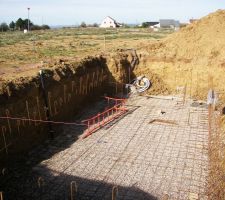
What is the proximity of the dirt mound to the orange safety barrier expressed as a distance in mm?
5929

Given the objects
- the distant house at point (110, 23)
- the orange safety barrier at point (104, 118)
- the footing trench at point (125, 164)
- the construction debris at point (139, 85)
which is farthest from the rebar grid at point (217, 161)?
the distant house at point (110, 23)

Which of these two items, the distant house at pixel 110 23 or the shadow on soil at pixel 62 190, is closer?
the shadow on soil at pixel 62 190

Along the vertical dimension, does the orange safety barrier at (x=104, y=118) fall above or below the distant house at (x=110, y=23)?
below

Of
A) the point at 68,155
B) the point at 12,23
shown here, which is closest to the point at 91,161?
the point at 68,155

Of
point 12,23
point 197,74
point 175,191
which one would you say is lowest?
point 175,191

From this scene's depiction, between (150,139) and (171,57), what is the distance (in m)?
9.96

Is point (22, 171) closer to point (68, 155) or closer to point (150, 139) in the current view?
point (68, 155)

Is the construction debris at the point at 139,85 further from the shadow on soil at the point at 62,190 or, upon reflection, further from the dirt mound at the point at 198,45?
the shadow on soil at the point at 62,190

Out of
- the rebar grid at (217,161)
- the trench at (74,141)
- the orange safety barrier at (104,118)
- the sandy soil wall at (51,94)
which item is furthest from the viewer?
the orange safety barrier at (104,118)

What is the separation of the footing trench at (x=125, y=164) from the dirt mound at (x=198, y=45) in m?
6.29

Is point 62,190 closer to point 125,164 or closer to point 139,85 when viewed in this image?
point 125,164

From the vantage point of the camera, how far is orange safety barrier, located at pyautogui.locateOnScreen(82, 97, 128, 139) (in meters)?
16.3

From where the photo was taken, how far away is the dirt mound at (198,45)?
22625mm

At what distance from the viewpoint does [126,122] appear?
17500 millimetres
